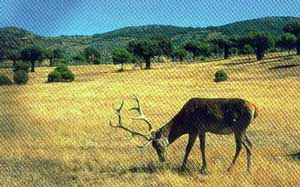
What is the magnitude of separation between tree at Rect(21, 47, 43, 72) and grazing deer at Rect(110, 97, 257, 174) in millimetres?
72479

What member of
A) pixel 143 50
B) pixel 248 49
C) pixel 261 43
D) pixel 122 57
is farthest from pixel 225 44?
pixel 122 57

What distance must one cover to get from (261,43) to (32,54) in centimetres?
3591

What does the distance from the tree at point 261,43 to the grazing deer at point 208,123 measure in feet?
231

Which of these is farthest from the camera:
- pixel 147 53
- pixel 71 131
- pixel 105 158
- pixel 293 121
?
pixel 147 53

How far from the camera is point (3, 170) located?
49.4 ft

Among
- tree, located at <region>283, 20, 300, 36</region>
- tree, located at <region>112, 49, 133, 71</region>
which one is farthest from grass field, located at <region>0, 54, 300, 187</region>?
tree, located at <region>283, 20, 300, 36</region>

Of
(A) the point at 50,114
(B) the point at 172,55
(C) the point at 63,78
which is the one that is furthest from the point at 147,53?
(A) the point at 50,114

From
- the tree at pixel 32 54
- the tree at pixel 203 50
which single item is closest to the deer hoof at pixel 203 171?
the tree at pixel 32 54

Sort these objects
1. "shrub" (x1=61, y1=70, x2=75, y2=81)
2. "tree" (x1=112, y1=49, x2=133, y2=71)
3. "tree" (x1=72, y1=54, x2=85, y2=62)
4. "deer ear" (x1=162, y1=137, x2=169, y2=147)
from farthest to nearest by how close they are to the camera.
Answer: "tree" (x1=72, y1=54, x2=85, y2=62) < "tree" (x1=112, y1=49, x2=133, y2=71) < "shrub" (x1=61, y1=70, x2=75, y2=81) < "deer ear" (x1=162, y1=137, x2=169, y2=147)

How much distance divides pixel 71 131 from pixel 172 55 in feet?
257

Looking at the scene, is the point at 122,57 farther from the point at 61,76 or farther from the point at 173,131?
the point at 173,131

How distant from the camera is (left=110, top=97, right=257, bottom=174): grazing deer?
47.9 feet

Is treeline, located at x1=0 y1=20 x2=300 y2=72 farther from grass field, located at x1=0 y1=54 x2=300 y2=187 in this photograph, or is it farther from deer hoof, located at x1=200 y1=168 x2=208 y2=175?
deer hoof, located at x1=200 y1=168 x2=208 y2=175

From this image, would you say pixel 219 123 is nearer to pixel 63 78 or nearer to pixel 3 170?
pixel 3 170
